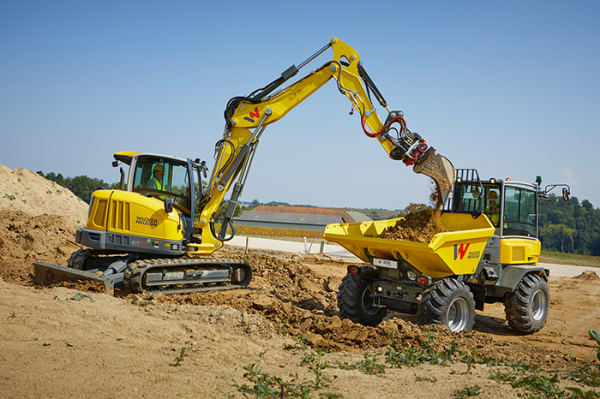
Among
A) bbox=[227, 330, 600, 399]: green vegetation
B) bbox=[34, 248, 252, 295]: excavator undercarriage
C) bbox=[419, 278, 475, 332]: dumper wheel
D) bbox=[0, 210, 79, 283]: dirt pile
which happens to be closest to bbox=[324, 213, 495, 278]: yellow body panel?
bbox=[419, 278, 475, 332]: dumper wheel

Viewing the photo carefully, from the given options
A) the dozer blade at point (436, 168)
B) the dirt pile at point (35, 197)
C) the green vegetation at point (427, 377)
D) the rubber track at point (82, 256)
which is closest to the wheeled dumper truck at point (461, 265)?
the dozer blade at point (436, 168)

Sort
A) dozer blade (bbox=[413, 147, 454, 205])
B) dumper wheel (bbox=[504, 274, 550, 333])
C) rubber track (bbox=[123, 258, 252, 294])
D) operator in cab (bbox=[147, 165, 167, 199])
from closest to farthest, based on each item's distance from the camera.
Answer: dozer blade (bbox=[413, 147, 454, 205]) → dumper wheel (bbox=[504, 274, 550, 333]) → rubber track (bbox=[123, 258, 252, 294]) → operator in cab (bbox=[147, 165, 167, 199])

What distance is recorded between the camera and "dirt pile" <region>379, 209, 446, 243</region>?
728cm

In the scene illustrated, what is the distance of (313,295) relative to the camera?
34.2 ft

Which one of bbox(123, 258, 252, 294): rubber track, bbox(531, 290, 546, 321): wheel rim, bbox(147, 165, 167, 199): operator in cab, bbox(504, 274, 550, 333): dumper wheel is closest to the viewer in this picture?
bbox(504, 274, 550, 333): dumper wheel

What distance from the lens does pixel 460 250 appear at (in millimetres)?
6941

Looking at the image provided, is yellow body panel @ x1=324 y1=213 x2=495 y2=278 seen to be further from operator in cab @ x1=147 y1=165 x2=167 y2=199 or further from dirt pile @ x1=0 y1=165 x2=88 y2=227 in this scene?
dirt pile @ x1=0 y1=165 x2=88 y2=227

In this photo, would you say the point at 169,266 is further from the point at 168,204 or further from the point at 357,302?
the point at 357,302

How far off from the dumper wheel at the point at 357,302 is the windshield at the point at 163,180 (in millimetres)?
3862

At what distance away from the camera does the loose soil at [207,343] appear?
396 centimetres

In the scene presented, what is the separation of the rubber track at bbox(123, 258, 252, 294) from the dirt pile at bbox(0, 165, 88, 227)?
15.7 metres

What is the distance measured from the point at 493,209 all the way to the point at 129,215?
7.10 meters

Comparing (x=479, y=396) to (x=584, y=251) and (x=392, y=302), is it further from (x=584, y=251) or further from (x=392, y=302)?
(x=584, y=251)

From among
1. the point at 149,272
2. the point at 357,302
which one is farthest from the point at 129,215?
the point at 357,302
